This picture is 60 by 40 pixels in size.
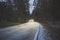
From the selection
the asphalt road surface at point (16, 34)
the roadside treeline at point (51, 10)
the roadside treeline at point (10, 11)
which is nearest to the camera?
the asphalt road surface at point (16, 34)

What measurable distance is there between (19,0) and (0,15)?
126 ft

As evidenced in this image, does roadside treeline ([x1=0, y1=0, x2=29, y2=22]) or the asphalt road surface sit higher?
the asphalt road surface

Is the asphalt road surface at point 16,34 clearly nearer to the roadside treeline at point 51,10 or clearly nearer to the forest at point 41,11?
the roadside treeline at point 51,10

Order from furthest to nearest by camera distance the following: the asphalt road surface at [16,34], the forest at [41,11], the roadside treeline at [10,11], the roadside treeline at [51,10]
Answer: the roadside treeline at [10,11], the forest at [41,11], the roadside treeline at [51,10], the asphalt road surface at [16,34]

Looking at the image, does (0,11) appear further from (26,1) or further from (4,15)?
(26,1)

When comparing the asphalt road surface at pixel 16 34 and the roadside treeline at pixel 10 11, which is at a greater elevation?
the asphalt road surface at pixel 16 34

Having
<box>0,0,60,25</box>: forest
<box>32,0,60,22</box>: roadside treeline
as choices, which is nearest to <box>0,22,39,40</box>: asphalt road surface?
<box>32,0,60,22</box>: roadside treeline

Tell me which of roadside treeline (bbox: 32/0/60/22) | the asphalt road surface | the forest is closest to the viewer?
the asphalt road surface

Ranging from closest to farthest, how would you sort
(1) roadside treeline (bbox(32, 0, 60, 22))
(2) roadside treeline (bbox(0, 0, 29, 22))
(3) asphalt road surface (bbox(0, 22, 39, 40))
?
(3) asphalt road surface (bbox(0, 22, 39, 40))
(1) roadside treeline (bbox(32, 0, 60, 22))
(2) roadside treeline (bbox(0, 0, 29, 22))

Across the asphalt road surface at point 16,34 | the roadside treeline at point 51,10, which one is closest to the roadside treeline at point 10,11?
the roadside treeline at point 51,10

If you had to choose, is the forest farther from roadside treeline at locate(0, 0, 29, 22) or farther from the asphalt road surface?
the asphalt road surface

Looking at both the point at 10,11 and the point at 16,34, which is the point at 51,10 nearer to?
the point at 16,34

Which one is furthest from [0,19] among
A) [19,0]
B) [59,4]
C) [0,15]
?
[19,0]

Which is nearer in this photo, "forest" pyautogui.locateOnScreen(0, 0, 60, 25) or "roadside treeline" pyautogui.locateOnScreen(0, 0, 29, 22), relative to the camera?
"forest" pyautogui.locateOnScreen(0, 0, 60, 25)
